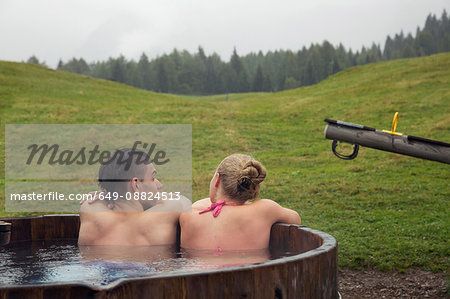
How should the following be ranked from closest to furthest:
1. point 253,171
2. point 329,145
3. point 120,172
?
point 253,171
point 120,172
point 329,145

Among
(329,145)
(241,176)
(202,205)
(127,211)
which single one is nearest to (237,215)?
(241,176)

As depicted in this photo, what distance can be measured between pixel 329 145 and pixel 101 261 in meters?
13.9

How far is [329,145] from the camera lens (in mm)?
16859

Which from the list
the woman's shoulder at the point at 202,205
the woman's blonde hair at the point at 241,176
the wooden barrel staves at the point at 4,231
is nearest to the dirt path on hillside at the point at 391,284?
the woman's shoulder at the point at 202,205

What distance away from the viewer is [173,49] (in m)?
115

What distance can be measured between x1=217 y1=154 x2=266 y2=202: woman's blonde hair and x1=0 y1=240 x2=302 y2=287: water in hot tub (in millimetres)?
451

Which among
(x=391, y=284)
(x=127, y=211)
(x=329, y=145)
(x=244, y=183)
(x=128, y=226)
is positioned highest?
(x=329, y=145)

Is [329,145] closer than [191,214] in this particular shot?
No

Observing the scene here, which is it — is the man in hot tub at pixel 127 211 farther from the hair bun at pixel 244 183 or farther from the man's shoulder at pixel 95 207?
the hair bun at pixel 244 183

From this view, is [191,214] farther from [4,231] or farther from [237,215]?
[4,231]

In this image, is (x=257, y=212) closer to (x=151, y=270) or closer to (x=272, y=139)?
(x=151, y=270)

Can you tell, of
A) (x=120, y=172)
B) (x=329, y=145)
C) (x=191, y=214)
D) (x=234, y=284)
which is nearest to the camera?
(x=234, y=284)

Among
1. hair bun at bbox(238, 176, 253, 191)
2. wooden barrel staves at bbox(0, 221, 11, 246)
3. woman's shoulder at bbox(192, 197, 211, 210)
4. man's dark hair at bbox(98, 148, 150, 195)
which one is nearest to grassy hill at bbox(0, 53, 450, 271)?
woman's shoulder at bbox(192, 197, 211, 210)

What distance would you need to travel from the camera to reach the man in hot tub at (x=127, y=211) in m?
4.11
